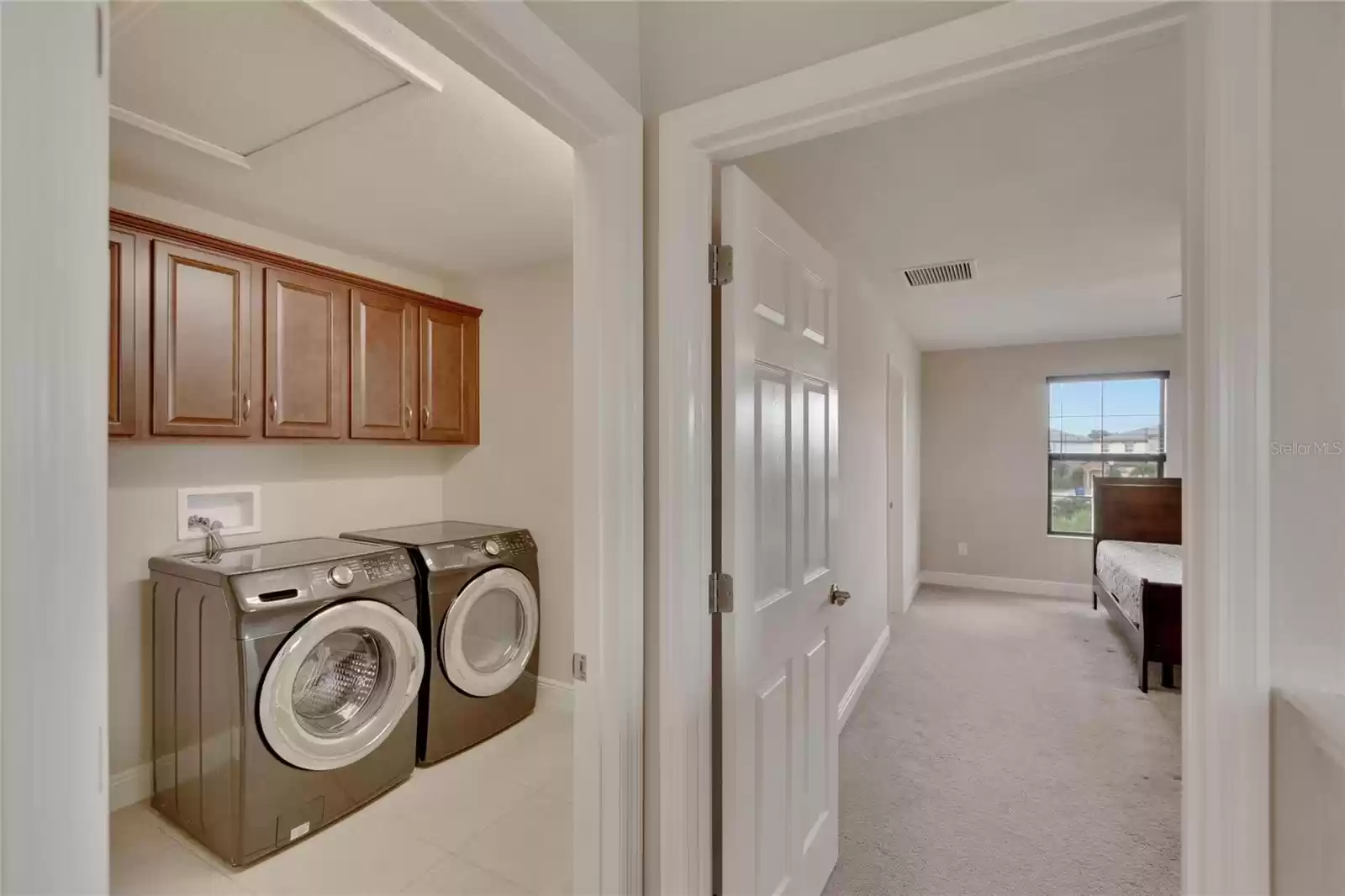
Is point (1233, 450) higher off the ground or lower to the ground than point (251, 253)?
lower

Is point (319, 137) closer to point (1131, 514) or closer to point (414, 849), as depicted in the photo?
point (414, 849)

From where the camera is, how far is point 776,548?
60.6 inches

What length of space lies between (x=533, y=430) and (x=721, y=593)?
2.21 m

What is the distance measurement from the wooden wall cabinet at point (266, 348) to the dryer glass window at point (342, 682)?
3.05ft

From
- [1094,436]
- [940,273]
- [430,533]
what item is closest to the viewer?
[430,533]

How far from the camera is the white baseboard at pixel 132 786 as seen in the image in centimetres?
233

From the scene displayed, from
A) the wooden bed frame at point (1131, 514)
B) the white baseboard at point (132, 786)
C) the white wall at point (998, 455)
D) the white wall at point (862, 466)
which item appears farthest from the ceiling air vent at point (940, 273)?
the white baseboard at point (132, 786)

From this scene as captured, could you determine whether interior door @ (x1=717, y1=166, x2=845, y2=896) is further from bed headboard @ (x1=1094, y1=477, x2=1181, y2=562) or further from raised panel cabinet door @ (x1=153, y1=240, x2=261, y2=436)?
bed headboard @ (x1=1094, y1=477, x2=1181, y2=562)

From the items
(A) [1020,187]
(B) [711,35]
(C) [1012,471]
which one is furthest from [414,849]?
(C) [1012,471]

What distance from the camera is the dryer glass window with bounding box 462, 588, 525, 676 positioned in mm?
2896

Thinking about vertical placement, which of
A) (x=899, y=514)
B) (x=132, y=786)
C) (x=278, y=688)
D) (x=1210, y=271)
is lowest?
(x=132, y=786)

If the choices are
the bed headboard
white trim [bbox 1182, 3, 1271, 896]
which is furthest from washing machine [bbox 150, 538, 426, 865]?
the bed headboard

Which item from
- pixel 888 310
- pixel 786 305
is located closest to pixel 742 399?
pixel 786 305

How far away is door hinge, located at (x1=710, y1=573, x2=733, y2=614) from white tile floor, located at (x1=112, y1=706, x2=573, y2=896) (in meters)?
1.35
